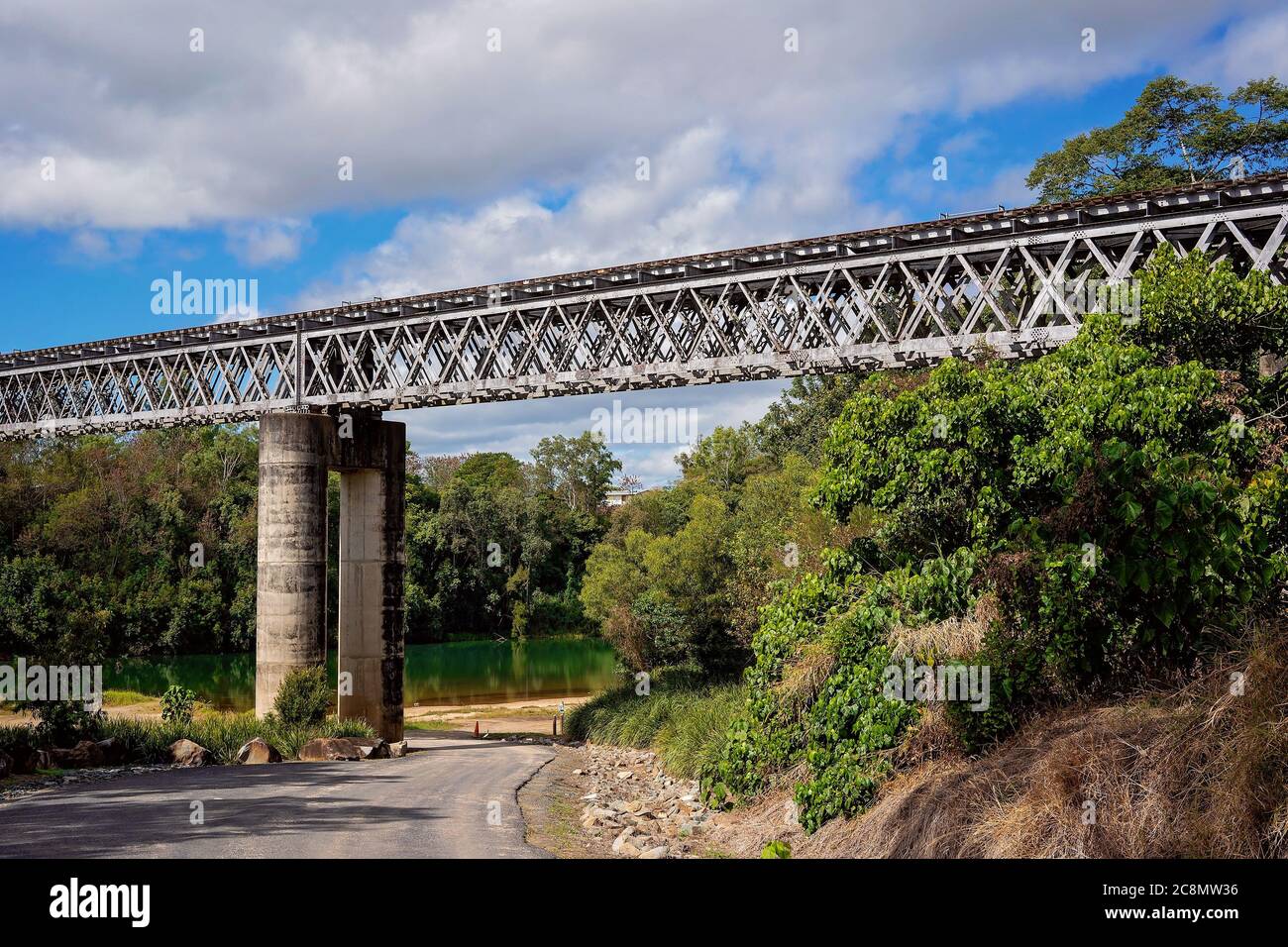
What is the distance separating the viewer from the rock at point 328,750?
2555 cm

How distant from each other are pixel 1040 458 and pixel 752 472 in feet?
157

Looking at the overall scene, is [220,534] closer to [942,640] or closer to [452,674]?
[452,674]

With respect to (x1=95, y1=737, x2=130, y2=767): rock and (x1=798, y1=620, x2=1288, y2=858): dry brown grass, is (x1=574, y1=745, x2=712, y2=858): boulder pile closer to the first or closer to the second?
(x1=798, y1=620, x2=1288, y2=858): dry brown grass

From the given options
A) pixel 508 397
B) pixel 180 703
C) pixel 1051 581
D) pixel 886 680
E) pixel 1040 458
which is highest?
pixel 508 397

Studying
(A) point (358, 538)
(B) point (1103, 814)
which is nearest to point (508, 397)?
(A) point (358, 538)

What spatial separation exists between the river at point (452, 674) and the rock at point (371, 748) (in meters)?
26.1

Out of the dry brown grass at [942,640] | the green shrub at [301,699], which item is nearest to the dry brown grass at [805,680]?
the dry brown grass at [942,640]

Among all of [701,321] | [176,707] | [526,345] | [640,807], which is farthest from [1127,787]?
[176,707]

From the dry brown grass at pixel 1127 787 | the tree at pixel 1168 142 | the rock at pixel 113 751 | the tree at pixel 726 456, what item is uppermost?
the tree at pixel 1168 142

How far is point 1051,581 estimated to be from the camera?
1279 centimetres

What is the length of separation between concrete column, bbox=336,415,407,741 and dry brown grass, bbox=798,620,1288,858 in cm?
2323

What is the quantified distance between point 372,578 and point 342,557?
1.45 meters

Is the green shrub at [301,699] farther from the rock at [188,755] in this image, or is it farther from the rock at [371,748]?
the rock at [188,755]
